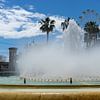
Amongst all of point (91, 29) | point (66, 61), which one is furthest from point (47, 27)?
point (66, 61)

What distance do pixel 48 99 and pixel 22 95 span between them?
511 millimetres

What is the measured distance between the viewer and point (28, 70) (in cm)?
3812

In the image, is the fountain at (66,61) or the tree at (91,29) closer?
the fountain at (66,61)

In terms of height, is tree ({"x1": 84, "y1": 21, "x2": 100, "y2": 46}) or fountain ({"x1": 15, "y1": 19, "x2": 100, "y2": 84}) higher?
tree ({"x1": 84, "y1": 21, "x2": 100, "y2": 46})

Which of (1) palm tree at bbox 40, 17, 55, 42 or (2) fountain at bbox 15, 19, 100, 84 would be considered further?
(1) palm tree at bbox 40, 17, 55, 42

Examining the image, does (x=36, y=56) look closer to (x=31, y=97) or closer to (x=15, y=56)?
(x=15, y=56)

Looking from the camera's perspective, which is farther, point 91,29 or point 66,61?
point 91,29

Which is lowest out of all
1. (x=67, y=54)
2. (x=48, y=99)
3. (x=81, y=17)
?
(x=48, y=99)

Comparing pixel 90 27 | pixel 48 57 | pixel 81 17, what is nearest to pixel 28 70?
pixel 48 57

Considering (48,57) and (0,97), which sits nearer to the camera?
(0,97)

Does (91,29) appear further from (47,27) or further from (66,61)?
(66,61)

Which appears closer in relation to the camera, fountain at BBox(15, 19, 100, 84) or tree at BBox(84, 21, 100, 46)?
fountain at BBox(15, 19, 100, 84)

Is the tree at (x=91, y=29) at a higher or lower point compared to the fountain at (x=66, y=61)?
higher

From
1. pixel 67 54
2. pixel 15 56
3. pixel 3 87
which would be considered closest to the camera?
pixel 3 87
